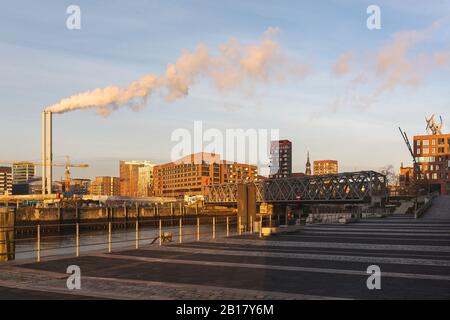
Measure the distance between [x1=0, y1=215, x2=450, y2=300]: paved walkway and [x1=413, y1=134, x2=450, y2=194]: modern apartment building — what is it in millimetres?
141495

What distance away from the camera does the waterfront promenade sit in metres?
12.3

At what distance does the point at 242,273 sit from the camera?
1577cm

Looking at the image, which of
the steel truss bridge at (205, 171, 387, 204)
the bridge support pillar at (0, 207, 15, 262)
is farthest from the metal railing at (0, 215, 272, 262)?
the steel truss bridge at (205, 171, 387, 204)

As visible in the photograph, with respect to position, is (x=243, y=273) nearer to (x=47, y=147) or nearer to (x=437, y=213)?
(x=437, y=213)

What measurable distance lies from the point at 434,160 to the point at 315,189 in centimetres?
5433

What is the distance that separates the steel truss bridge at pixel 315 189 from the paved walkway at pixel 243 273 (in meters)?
85.0

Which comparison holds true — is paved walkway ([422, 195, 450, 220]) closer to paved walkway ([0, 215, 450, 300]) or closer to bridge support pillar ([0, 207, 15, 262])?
paved walkway ([0, 215, 450, 300])

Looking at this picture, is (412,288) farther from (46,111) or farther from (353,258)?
(46,111)

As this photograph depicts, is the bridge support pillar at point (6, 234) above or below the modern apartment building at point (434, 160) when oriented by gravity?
Result: below

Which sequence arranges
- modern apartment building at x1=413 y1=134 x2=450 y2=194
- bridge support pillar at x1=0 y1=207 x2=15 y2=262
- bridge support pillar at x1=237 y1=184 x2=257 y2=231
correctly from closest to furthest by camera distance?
1. bridge support pillar at x1=0 y1=207 x2=15 y2=262
2. bridge support pillar at x1=237 y1=184 x2=257 y2=231
3. modern apartment building at x1=413 y1=134 x2=450 y2=194

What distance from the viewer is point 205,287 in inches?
516

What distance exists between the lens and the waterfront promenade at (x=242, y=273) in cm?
1231

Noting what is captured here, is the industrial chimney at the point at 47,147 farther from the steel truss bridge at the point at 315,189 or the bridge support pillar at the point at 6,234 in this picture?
the bridge support pillar at the point at 6,234

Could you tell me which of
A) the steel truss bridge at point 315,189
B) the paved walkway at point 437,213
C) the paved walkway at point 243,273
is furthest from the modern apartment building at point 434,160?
the paved walkway at point 243,273
